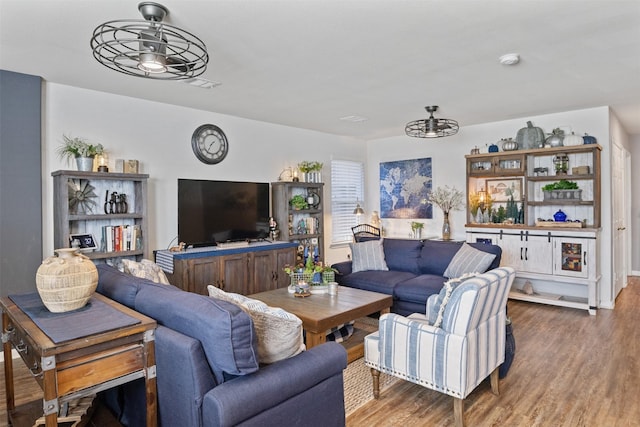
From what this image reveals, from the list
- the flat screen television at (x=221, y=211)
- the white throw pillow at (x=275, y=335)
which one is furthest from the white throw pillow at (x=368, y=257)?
the white throw pillow at (x=275, y=335)

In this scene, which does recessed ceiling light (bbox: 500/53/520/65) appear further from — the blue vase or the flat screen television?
the flat screen television

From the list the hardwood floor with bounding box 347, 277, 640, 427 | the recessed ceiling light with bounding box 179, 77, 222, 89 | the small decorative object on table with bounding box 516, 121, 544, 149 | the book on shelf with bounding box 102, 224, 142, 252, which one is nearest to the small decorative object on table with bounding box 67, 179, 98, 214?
the book on shelf with bounding box 102, 224, 142, 252

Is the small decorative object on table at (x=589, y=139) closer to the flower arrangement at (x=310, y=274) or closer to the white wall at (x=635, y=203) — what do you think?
the white wall at (x=635, y=203)

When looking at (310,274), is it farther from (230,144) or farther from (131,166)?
(230,144)

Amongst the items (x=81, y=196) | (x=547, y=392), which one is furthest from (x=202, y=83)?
(x=547, y=392)

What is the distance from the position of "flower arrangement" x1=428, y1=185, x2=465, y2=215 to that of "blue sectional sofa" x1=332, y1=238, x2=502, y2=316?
1.71m

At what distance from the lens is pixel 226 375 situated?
1748 mm

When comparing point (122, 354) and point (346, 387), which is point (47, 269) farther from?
point (346, 387)

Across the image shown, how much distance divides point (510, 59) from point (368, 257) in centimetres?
278

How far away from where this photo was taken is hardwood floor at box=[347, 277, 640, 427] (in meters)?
2.54

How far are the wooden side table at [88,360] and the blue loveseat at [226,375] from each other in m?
0.06

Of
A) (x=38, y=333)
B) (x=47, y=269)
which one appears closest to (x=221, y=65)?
(x=47, y=269)

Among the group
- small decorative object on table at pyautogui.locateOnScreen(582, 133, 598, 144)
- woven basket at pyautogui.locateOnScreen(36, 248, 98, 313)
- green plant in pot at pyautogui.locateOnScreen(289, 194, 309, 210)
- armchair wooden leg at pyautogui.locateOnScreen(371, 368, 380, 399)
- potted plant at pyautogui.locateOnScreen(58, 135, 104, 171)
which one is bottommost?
armchair wooden leg at pyautogui.locateOnScreen(371, 368, 380, 399)

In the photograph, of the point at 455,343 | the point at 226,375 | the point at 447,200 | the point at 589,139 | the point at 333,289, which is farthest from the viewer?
the point at 447,200
